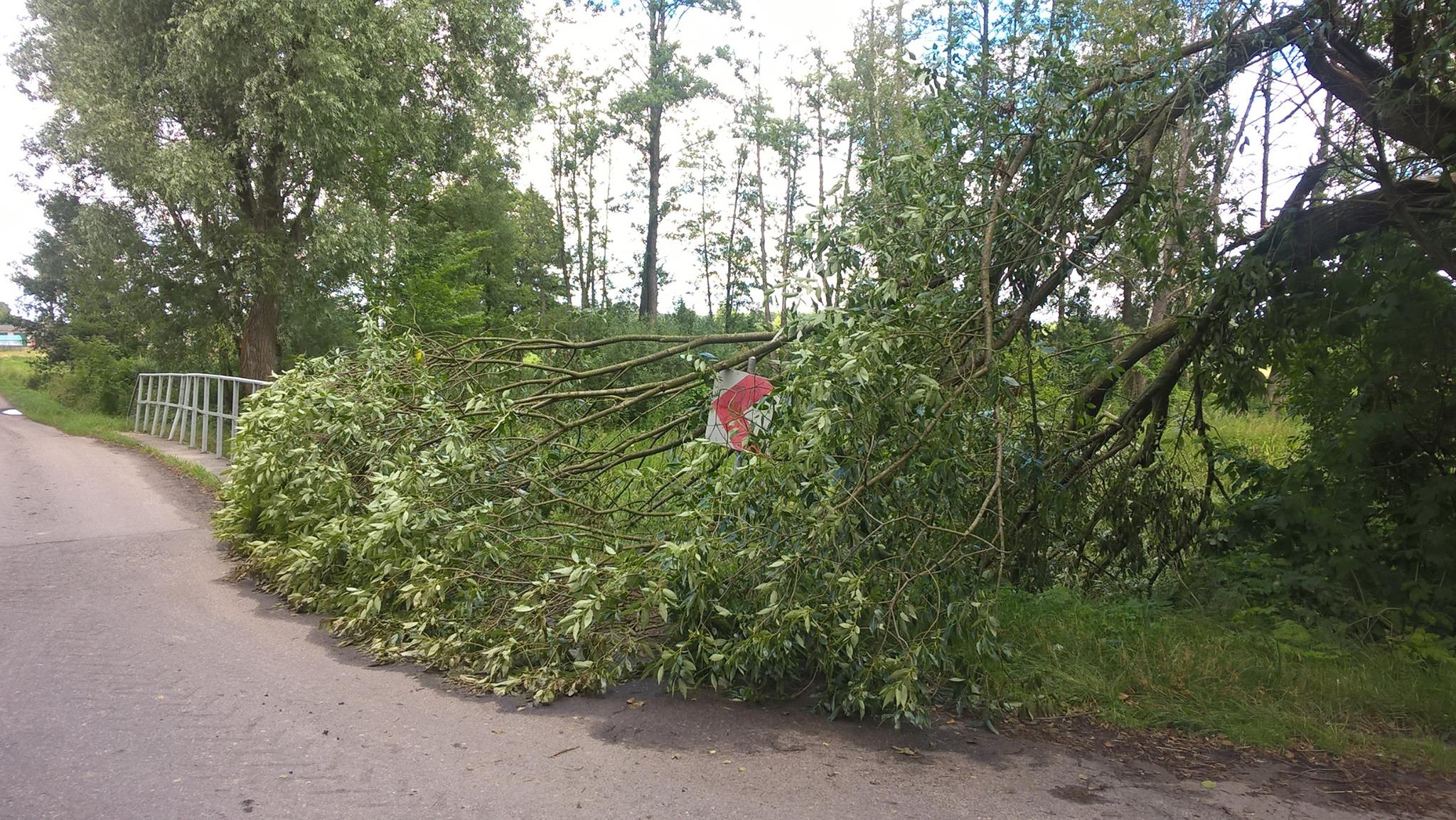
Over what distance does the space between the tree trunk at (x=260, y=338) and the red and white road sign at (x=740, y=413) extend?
1446cm

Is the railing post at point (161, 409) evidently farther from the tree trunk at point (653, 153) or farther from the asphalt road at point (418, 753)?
the tree trunk at point (653, 153)

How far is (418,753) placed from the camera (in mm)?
4203

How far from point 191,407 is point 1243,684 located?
16224 mm

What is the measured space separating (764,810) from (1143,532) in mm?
4821

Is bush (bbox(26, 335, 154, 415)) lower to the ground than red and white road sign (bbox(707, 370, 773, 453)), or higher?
higher

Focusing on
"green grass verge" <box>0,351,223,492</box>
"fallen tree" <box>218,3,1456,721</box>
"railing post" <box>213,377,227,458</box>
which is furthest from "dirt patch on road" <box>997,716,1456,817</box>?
"railing post" <box>213,377,227,458</box>

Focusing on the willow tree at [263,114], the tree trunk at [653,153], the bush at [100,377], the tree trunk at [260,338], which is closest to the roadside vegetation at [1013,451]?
the willow tree at [263,114]

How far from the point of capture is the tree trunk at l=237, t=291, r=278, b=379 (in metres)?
17.7

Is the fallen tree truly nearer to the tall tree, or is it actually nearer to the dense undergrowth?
the dense undergrowth

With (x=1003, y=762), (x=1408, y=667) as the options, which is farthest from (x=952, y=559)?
(x=1408, y=667)

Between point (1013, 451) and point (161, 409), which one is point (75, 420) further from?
point (1013, 451)

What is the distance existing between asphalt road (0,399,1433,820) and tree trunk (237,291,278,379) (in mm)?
12586

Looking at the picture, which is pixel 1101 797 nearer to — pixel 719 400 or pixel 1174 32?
pixel 719 400

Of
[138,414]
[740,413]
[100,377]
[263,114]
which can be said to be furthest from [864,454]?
[100,377]
